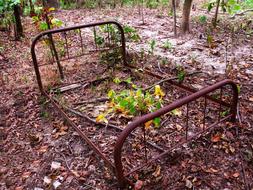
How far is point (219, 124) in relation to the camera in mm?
3334

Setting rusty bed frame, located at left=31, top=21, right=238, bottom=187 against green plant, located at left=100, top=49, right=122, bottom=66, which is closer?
rusty bed frame, located at left=31, top=21, right=238, bottom=187

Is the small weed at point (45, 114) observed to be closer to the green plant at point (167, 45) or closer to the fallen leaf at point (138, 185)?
the fallen leaf at point (138, 185)

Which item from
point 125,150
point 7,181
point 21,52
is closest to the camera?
point 7,181

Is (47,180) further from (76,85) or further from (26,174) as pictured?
(76,85)

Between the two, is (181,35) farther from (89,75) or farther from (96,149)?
(96,149)

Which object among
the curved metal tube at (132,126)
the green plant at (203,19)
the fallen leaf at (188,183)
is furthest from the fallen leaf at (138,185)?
the green plant at (203,19)

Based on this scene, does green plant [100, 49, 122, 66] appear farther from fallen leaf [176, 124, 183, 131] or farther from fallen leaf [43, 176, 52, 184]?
fallen leaf [43, 176, 52, 184]

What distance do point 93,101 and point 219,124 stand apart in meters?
1.90

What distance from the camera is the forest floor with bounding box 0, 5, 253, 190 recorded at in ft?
8.72

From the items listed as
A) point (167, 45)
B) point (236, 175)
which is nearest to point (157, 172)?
point (236, 175)

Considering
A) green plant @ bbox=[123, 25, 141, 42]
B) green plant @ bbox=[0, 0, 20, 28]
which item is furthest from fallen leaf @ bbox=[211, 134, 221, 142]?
green plant @ bbox=[0, 0, 20, 28]

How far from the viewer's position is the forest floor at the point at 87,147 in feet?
8.72

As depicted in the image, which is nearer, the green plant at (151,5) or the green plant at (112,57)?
the green plant at (112,57)

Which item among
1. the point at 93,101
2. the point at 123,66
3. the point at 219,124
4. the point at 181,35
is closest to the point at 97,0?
the point at 181,35
